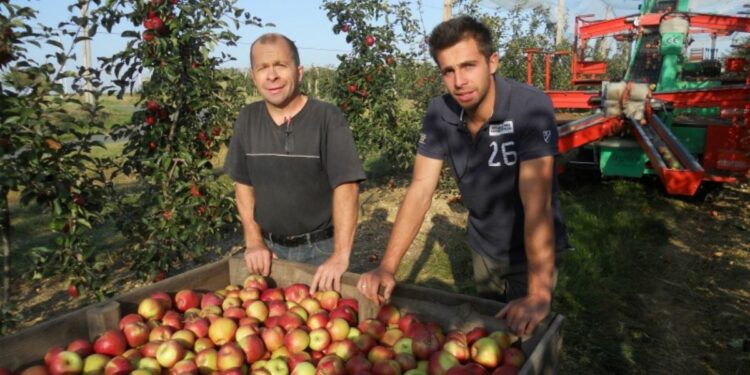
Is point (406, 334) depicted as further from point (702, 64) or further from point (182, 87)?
point (702, 64)

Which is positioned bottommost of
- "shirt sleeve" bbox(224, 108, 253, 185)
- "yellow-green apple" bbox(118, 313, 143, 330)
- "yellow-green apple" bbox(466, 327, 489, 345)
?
"yellow-green apple" bbox(466, 327, 489, 345)

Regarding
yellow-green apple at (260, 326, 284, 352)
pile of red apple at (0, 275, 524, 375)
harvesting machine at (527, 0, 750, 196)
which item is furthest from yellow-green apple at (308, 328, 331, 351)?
harvesting machine at (527, 0, 750, 196)

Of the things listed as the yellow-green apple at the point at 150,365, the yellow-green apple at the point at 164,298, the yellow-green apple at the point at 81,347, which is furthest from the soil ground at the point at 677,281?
the yellow-green apple at the point at 81,347

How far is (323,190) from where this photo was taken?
2.68 meters

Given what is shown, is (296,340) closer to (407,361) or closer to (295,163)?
(407,361)

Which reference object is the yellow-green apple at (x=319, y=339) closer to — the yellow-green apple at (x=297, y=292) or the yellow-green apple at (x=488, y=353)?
the yellow-green apple at (x=297, y=292)

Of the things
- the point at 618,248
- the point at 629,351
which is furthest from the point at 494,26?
the point at 629,351

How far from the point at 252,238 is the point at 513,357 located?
152 centimetres

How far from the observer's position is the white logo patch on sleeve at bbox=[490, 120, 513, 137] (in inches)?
85.0

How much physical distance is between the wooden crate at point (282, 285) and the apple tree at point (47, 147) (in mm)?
1100

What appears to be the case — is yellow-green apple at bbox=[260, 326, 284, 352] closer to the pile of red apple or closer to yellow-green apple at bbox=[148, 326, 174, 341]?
the pile of red apple

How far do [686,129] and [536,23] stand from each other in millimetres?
6098

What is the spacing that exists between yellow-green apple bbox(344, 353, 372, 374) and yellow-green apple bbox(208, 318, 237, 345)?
0.49 meters

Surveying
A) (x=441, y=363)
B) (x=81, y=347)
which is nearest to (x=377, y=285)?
(x=441, y=363)
